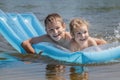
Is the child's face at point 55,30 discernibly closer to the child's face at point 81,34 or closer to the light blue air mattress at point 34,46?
the light blue air mattress at point 34,46

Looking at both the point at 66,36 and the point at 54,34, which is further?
the point at 66,36

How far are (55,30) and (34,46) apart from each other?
0.51m

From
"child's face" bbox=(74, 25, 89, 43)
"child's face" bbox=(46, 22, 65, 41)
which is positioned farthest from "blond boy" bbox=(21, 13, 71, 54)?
"child's face" bbox=(74, 25, 89, 43)

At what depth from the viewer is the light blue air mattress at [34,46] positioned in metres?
4.39

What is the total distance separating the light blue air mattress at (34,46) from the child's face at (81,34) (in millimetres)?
225

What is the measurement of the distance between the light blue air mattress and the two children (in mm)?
103

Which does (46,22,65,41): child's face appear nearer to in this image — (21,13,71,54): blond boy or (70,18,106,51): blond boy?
(21,13,71,54): blond boy

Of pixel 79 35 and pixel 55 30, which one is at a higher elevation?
pixel 55 30

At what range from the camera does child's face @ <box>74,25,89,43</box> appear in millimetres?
4473


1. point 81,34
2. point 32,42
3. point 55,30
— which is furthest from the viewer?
point 32,42

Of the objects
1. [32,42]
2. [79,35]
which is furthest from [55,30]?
[32,42]

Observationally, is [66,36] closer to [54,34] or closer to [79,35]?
[54,34]

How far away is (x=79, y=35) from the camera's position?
4.52m

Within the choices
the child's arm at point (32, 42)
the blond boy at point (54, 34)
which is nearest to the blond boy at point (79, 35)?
the blond boy at point (54, 34)
